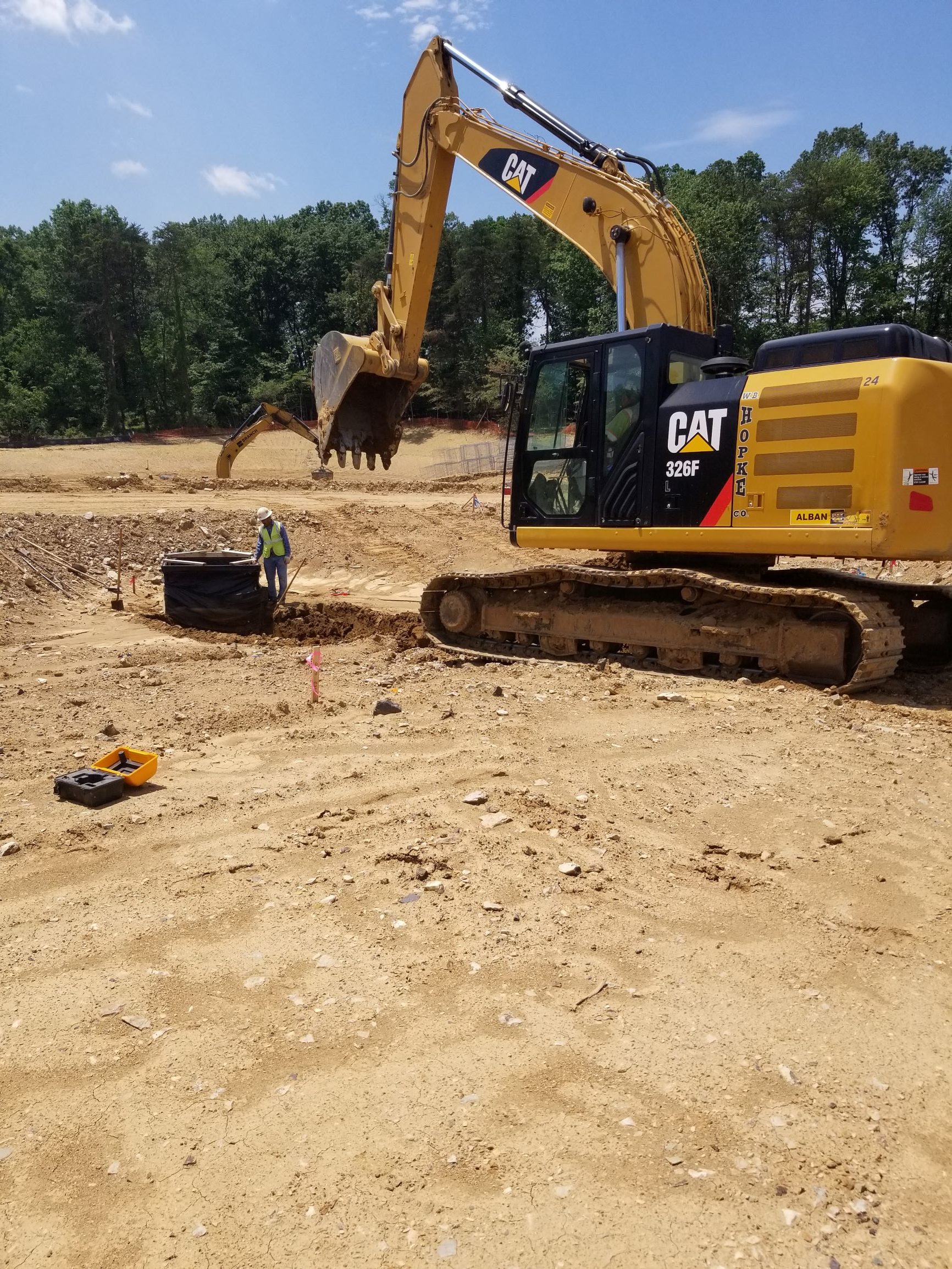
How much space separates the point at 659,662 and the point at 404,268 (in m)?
5.70

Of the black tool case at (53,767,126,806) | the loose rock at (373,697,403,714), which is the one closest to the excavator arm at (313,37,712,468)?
the loose rock at (373,697,403,714)

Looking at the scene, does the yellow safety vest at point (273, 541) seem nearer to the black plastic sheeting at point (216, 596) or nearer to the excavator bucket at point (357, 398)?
the black plastic sheeting at point (216, 596)

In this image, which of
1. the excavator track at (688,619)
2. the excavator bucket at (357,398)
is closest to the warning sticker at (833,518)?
the excavator track at (688,619)

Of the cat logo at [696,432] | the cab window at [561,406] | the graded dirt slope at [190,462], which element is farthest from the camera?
the graded dirt slope at [190,462]

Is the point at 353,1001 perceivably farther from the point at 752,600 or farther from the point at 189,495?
the point at 189,495

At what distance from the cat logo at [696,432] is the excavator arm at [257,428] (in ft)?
18.9

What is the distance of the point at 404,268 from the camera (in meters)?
10.8

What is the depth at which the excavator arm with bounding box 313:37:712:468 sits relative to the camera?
8.53 meters

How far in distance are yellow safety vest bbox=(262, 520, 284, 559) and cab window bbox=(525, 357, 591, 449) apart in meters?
4.18

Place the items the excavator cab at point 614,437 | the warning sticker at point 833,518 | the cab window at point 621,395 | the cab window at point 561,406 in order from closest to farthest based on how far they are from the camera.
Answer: the warning sticker at point 833,518
the excavator cab at point 614,437
the cab window at point 621,395
the cab window at point 561,406

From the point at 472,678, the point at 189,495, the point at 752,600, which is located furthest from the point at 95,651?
the point at 189,495

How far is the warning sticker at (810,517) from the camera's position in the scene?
22.9ft

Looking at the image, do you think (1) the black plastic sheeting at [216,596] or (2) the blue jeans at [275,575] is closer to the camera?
(1) the black plastic sheeting at [216,596]

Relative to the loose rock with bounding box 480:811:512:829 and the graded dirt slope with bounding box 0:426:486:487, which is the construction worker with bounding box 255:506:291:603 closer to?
the loose rock with bounding box 480:811:512:829
